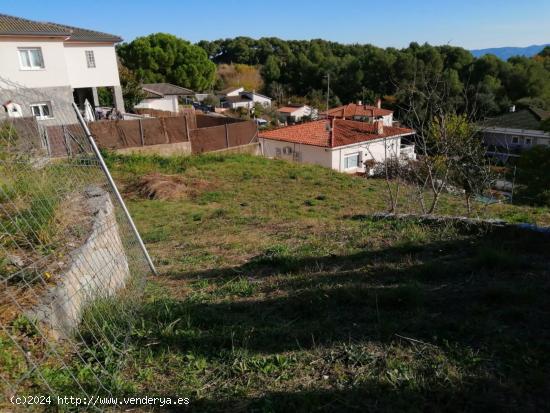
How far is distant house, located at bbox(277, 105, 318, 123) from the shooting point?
46.5 meters

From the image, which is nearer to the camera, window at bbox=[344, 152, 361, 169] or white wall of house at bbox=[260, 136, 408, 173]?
white wall of house at bbox=[260, 136, 408, 173]

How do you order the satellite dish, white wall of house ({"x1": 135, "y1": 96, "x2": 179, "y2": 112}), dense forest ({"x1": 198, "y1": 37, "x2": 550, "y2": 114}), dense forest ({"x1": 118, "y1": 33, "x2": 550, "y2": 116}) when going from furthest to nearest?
1. dense forest ({"x1": 118, "y1": 33, "x2": 550, "y2": 116})
2. dense forest ({"x1": 198, "y1": 37, "x2": 550, "y2": 114})
3. white wall of house ({"x1": 135, "y1": 96, "x2": 179, "y2": 112})
4. the satellite dish

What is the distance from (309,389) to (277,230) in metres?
4.47

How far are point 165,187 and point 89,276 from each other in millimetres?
8193

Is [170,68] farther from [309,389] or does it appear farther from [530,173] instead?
[309,389]

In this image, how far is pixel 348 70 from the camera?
5859 centimetres

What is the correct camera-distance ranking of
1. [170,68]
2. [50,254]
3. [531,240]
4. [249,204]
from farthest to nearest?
1. [170,68]
2. [249,204]
3. [531,240]
4. [50,254]

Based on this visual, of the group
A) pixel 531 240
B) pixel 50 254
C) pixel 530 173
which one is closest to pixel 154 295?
pixel 50 254

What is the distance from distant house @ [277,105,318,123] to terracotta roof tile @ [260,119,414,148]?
728 inches

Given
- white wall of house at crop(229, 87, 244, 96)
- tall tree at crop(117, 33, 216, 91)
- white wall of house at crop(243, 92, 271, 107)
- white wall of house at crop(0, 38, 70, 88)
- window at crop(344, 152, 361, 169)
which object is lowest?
window at crop(344, 152, 361, 169)

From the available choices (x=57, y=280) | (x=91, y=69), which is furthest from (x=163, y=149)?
(x=57, y=280)

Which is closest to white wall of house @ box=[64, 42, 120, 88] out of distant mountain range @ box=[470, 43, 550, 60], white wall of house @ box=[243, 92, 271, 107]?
white wall of house @ box=[243, 92, 271, 107]

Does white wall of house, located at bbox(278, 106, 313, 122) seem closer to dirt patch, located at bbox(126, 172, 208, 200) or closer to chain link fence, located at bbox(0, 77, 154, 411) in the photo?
dirt patch, located at bbox(126, 172, 208, 200)

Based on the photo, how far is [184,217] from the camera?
28.5 feet
